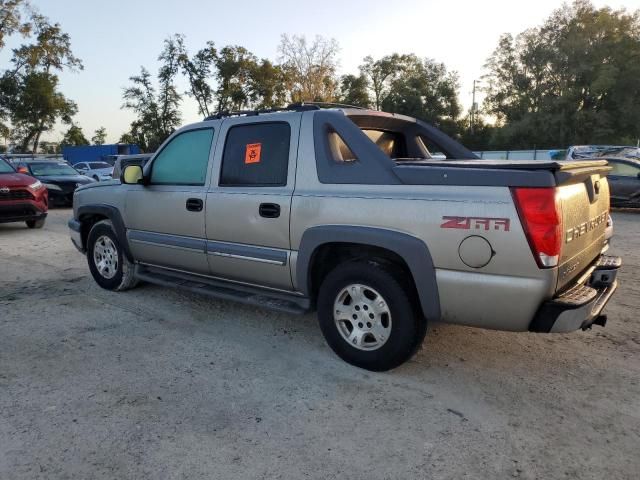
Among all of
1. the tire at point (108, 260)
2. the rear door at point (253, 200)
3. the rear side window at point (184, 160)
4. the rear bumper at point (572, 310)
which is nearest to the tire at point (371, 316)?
the rear door at point (253, 200)

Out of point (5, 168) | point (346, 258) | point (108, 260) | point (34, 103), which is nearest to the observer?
point (346, 258)

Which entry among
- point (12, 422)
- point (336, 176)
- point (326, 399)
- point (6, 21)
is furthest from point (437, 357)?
point (6, 21)

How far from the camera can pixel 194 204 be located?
4477 mm

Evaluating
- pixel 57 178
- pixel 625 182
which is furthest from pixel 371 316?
pixel 57 178

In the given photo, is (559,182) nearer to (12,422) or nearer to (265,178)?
(265,178)

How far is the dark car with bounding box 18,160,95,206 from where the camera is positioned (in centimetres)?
1508

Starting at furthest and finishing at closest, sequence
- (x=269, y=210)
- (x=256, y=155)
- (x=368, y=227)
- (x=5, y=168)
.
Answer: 1. (x=5, y=168)
2. (x=256, y=155)
3. (x=269, y=210)
4. (x=368, y=227)

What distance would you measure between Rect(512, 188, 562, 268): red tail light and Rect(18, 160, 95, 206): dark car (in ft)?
48.7

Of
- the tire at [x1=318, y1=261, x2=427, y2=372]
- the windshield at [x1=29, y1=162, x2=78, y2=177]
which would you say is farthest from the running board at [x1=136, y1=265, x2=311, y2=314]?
the windshield at [x1=29, y1=162, x2=78, y2=177]

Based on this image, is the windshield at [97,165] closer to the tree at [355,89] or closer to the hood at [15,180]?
the hood at [15,180]

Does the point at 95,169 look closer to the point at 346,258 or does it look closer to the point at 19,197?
the point at 19,197

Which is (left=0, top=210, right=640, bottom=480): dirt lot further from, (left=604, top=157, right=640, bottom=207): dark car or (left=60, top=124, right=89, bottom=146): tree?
(left=60, top=124, right=89, bottom=146): tree

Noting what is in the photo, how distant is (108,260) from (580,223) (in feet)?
15.3

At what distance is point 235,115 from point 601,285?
3.19 m
